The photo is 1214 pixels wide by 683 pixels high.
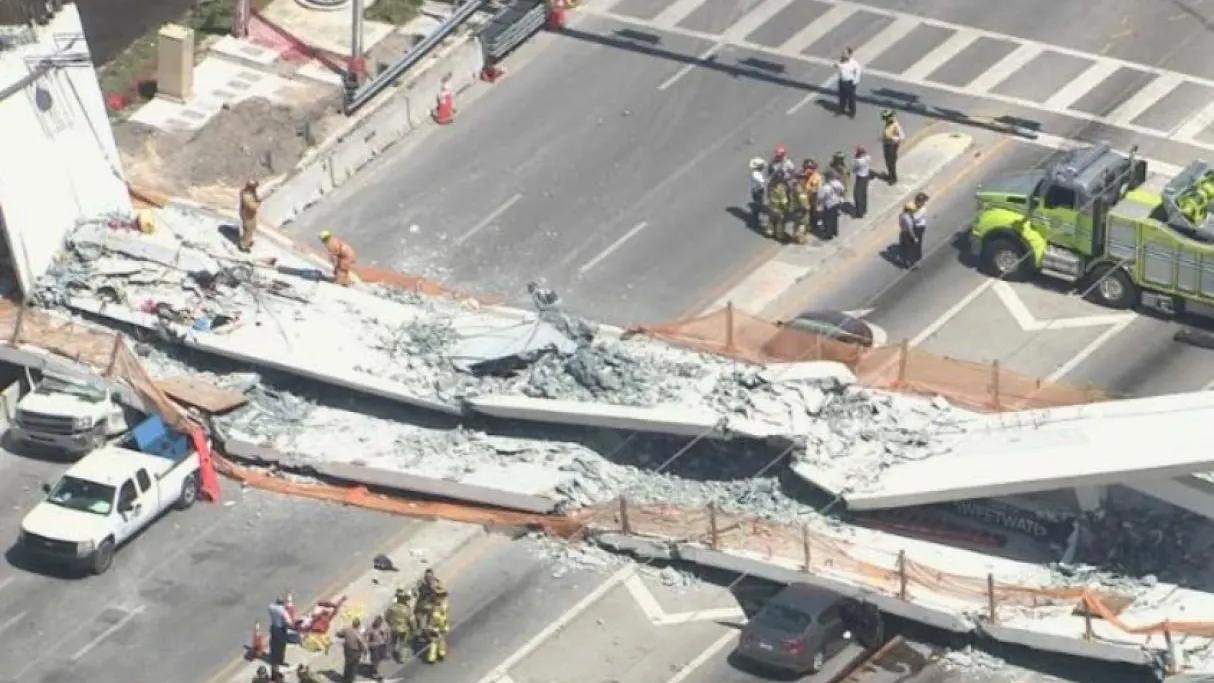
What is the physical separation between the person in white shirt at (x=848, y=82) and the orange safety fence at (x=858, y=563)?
1522cm

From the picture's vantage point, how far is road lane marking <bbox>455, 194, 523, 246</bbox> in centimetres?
6800

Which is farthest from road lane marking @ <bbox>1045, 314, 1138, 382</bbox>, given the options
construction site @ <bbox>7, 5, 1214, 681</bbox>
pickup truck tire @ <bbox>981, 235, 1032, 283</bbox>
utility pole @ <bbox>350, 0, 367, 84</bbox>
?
utility pole @ <bbox>350, 0, 367, 84</bbox>

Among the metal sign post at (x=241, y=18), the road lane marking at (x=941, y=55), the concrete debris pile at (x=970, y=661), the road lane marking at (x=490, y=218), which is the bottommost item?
the concrete debris pile at (x=970, y=661)

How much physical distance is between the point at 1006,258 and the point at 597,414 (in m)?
10.2

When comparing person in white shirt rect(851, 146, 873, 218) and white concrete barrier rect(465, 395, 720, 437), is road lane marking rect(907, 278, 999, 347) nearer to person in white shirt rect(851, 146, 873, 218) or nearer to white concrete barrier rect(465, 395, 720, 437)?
person in white shirt rect(851, 146, 873, 218)

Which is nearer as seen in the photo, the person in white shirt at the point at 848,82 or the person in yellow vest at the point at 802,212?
the person in yellow vest at the point at 802,212

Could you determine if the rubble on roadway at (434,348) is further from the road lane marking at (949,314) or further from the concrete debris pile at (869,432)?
the road lane marking at (949,314)

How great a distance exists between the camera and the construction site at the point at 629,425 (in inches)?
2180

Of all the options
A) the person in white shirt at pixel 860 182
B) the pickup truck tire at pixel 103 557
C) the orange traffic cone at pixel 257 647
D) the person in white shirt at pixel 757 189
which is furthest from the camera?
the person in white shirt at pixel 757 189

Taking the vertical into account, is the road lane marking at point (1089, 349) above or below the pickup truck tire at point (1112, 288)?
below

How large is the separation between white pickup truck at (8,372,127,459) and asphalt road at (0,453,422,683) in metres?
0.71

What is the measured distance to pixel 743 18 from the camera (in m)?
74.9

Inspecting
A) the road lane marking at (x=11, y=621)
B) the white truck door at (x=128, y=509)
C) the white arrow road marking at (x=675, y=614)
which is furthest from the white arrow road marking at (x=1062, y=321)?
the road lane marking at (x=11, y=621)

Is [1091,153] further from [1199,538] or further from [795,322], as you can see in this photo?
[1199,538]
